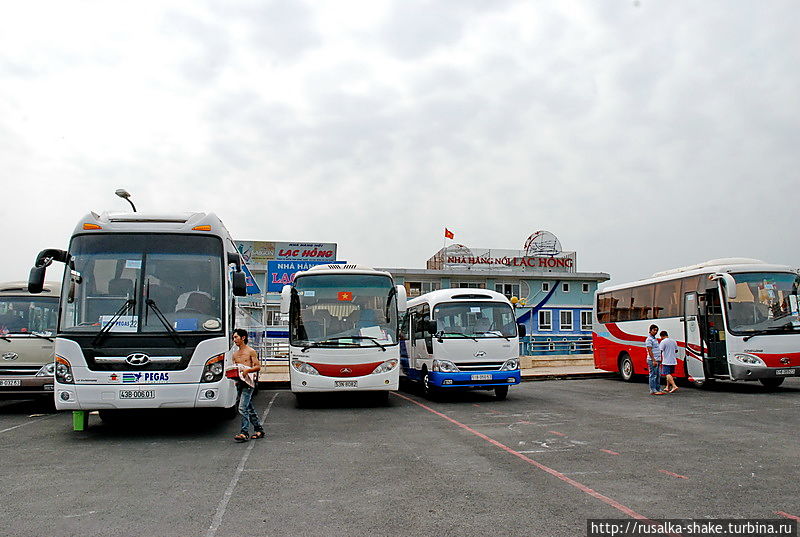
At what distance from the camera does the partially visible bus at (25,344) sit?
13156mm

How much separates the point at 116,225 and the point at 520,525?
7.90m

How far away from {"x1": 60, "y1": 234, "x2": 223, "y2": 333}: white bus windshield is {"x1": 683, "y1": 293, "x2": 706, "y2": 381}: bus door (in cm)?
1337

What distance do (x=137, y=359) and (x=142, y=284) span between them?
1.18 m

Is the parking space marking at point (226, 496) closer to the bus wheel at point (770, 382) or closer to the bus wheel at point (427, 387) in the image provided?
the bus wheel at point (427, 387)

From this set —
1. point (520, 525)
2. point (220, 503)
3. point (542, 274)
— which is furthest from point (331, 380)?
point (542, 274)

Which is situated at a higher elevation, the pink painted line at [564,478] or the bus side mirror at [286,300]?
the bus side mirror at [286,300]

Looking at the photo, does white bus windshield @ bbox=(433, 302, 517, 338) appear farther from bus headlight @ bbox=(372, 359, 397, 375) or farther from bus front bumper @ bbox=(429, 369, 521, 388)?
bus headlight @ bbox=(372, 359, 397, 375)

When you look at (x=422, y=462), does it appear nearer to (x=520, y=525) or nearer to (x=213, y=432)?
(x=520, y=525)

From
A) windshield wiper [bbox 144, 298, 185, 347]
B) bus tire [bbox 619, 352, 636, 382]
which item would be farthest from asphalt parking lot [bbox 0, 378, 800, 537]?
bus tire [bbox 619, 352, 636, 382]

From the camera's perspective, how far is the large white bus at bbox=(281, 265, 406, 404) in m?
14.2

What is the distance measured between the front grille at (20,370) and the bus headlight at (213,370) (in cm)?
535

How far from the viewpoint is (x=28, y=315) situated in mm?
14273

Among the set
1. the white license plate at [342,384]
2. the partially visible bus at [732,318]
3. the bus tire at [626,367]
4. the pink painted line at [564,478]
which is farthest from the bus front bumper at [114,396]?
the bus tire at [626,367]

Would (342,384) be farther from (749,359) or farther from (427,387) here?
(749,359)
